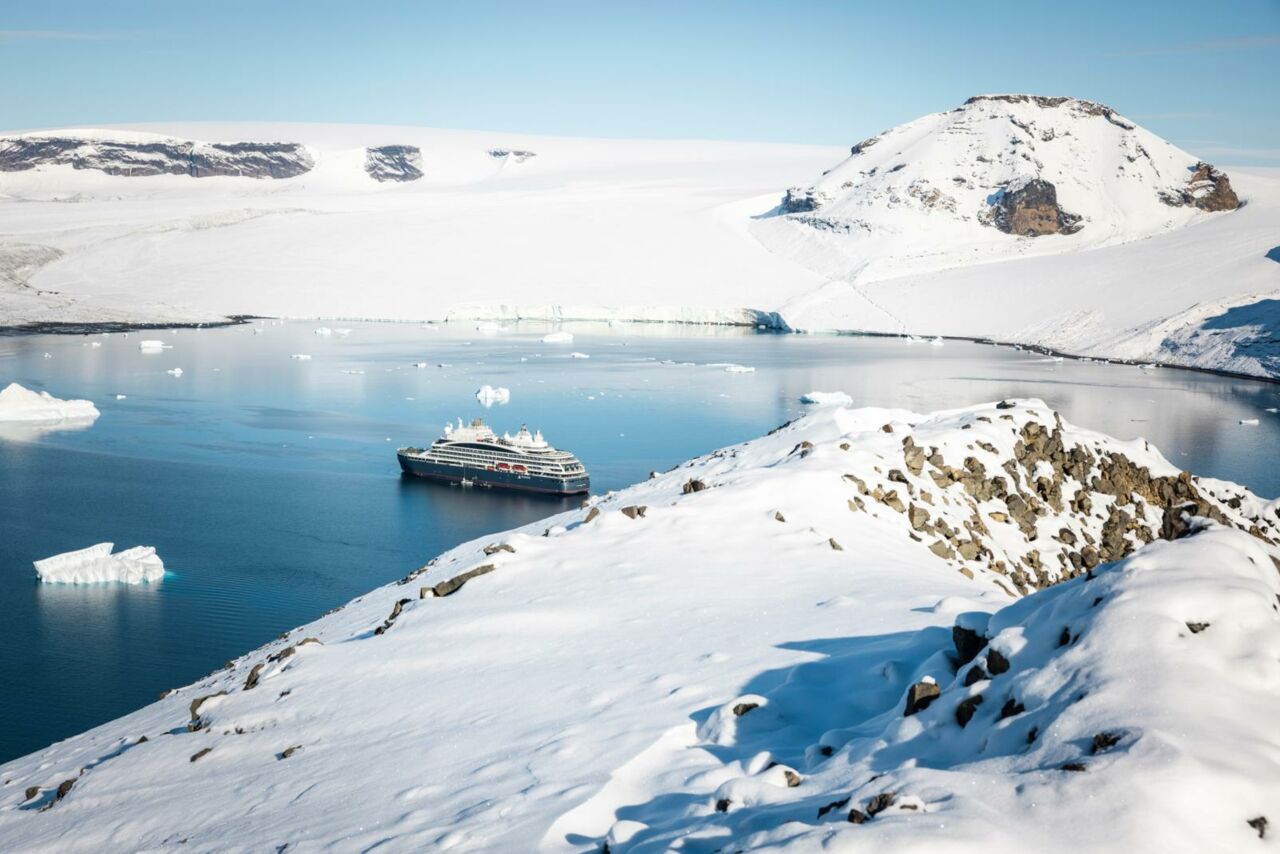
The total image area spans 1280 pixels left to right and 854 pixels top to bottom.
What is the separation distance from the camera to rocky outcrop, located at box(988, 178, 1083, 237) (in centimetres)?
7569

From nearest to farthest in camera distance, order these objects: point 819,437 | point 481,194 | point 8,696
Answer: point 819,437 < point 8,696 < point 481,194

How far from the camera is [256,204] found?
89.5 m

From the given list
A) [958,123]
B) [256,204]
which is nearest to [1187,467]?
[958,123]

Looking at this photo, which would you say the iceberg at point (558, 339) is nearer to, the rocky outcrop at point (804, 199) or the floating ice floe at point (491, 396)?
the floating ice floe at point (491, 396)

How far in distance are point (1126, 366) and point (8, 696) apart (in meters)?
48.0

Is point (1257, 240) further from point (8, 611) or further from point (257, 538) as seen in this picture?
point (8, 611)

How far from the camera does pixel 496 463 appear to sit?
28188 mm

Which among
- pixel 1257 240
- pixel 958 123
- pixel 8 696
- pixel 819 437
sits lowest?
pixel 8 696

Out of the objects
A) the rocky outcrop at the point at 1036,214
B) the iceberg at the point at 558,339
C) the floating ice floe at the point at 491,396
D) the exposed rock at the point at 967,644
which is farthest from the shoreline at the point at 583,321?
the exposed rock at the point at 967,644

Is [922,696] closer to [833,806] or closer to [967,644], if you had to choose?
[967,644]

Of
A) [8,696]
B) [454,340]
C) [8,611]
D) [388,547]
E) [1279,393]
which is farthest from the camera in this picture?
[454,340]

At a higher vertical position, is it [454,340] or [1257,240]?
[1257,240]

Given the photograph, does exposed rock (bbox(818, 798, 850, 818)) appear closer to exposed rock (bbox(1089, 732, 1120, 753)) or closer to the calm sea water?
exposed rock (bbox(1089, 732, 1120, 753))

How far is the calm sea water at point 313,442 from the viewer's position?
16.6 metres
